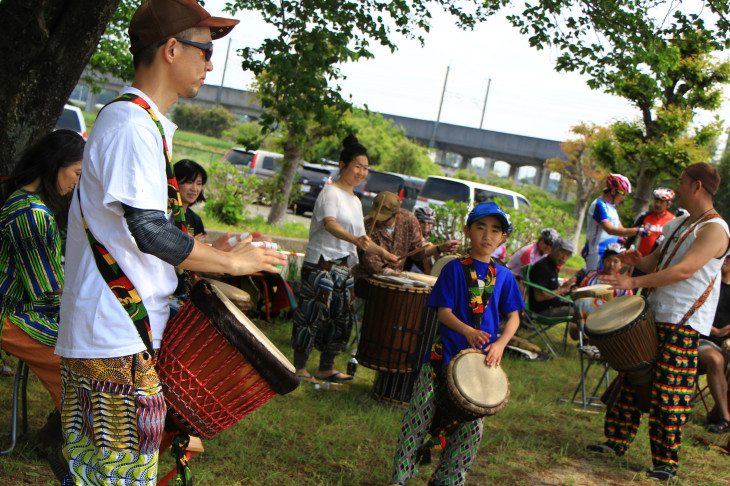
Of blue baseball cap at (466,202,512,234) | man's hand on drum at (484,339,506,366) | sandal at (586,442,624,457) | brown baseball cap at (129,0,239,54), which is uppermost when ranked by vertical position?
brown baseball cap at (129,0,239,54)

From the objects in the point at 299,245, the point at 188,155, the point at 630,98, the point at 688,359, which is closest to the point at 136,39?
the point at 688,359

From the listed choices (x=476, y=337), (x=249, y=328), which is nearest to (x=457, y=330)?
(x=476, y=337)

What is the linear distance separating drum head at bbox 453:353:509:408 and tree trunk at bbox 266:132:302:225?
10100mm

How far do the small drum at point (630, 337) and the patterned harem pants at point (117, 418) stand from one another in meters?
3.21

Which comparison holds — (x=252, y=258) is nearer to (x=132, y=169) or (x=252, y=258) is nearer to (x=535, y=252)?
(x=132, y=169)

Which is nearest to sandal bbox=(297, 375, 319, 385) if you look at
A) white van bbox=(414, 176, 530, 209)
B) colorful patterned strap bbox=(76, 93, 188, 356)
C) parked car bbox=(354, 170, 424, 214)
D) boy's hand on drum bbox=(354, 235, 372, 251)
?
boy's hand on drum bbox=(354, 235, 372, 251)

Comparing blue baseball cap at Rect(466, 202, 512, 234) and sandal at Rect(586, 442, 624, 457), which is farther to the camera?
sandal at Rect(586, 442, 624, 457)

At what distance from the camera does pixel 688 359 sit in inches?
171

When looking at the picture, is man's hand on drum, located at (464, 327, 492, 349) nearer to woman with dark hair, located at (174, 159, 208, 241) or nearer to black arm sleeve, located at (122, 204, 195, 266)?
black arm sleeve, located at (122, 204, 195, 266)

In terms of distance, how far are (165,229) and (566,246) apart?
6.52m

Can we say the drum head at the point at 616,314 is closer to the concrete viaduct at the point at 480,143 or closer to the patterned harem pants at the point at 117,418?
the patterned harem pants at the point at 117,418

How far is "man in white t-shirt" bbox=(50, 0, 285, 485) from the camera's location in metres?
1.91

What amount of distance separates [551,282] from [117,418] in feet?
21.4

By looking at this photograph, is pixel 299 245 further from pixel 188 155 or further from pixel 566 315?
pixel 188 155
